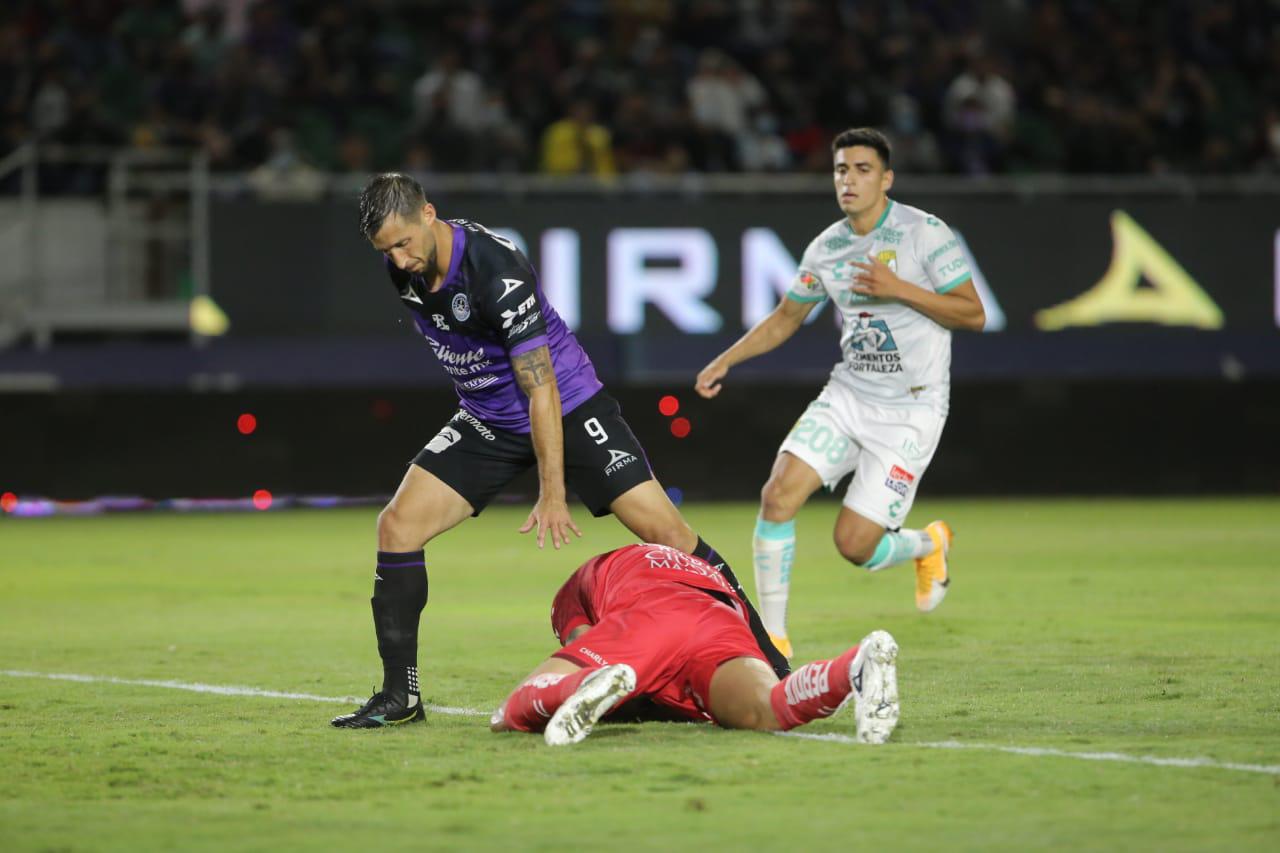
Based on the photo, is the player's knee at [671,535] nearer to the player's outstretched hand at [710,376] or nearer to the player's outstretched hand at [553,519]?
the player's outstretched hand at [553,519]

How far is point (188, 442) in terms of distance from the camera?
17562mm

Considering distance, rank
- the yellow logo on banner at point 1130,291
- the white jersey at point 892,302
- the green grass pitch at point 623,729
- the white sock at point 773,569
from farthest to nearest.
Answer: the yellow logo on banner at point 1130,291, the white jersey at point 892,302, the white sock at point 773,569, the green grass pitch at point 623,729

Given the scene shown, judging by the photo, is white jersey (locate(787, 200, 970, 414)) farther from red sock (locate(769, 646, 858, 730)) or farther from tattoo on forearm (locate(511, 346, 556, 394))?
red sock (locate(769, 646, 858, 730))

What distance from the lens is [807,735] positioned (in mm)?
6332

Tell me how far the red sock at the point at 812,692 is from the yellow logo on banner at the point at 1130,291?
13567 millimetres

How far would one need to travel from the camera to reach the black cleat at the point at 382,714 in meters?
6.69

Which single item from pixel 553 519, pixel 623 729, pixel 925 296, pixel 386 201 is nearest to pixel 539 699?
pixel 623 729

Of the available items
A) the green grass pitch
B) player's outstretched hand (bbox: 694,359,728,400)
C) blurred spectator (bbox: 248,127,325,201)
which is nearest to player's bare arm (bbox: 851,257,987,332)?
player's outstretched hand (bbox: 694,359,728,400)

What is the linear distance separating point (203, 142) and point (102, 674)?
11.3 m

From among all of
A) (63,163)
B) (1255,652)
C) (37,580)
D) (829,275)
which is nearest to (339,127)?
(63,163)

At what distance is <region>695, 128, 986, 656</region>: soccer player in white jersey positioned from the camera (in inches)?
350

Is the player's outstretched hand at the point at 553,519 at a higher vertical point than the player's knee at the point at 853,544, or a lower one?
higher

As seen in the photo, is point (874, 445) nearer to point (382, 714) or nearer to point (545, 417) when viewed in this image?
point (545, 417)

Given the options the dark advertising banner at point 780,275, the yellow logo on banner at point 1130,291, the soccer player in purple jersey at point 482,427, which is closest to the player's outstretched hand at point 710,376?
the soccer player in purple jersey at point 482,427
